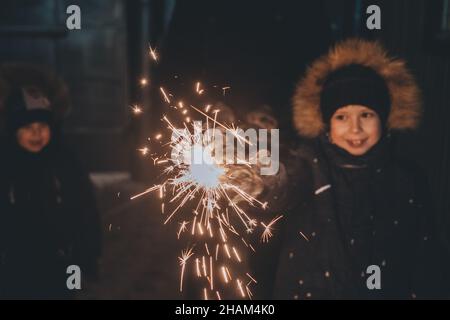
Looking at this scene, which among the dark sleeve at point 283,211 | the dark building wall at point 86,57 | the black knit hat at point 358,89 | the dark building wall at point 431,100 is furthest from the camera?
the dark building wall at point 86,57

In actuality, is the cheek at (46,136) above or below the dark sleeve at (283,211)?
above

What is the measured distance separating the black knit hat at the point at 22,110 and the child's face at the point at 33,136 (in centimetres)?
3

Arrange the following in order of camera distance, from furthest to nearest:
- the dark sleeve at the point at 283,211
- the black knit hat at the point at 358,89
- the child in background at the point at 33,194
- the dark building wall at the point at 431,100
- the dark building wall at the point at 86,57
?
the dark building wall at the point at 86,57, the child in background at the point at 33,194, the dark building wall at the point at 431,100, the dark sleeve at the point at 283,211, the black knit hat at the point at 358,89

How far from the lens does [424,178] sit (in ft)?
11.7

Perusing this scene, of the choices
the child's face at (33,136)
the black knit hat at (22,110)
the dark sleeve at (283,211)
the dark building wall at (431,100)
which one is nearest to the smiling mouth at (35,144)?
the child's face at (33,136)

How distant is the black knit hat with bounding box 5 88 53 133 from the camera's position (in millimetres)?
3912

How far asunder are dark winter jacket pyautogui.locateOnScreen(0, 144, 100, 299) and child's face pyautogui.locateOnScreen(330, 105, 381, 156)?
2180 mm

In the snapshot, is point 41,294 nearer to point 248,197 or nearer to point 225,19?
point 248,197

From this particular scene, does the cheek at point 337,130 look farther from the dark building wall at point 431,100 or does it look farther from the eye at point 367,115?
the dark building wall at point 431,100

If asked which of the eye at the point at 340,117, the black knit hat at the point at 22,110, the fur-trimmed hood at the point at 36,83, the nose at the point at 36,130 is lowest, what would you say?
the nose at the point at 36,130

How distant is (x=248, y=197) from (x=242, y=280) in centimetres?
77

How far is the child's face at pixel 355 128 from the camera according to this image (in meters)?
3.46

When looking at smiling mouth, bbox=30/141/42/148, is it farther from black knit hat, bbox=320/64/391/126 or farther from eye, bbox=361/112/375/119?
eye, bbox=361/112/375/119

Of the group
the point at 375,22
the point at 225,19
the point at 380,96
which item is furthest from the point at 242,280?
the point at 375,22
